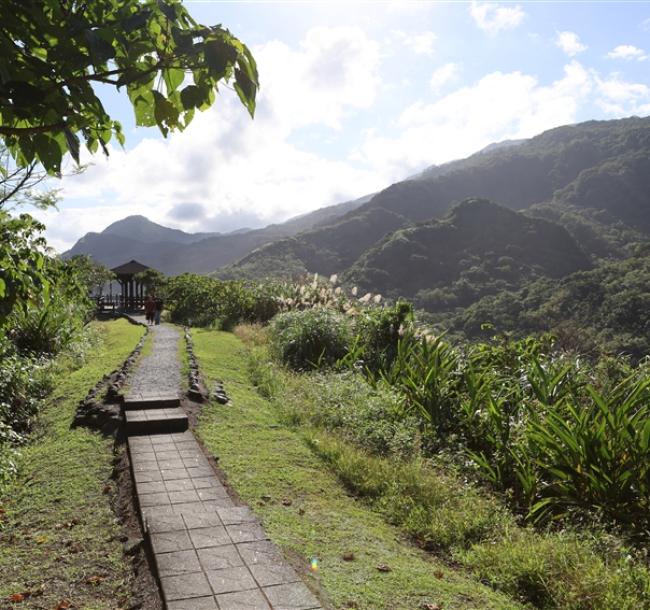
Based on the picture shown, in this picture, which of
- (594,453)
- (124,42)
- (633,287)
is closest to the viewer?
(124,42)

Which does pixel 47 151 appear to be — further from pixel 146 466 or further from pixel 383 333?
pixel 383 333

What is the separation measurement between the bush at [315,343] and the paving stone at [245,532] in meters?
6.87

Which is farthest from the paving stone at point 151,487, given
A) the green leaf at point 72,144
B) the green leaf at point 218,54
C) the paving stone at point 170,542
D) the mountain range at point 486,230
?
the mountain range at point 486,230

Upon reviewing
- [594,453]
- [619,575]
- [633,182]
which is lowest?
[619,575]

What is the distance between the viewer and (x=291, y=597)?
3055 millimetres

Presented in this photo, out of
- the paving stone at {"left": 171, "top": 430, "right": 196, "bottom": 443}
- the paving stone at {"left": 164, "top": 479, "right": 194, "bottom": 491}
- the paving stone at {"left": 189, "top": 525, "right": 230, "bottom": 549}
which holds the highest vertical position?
the paving stone at {"left": 189, "top": 525, "right": 230, "bottom": 549}

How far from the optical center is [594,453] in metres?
4.62

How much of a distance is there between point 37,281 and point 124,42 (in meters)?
0.98

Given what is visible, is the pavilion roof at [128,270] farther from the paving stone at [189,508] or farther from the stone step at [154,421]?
the paving stone at [189,508]

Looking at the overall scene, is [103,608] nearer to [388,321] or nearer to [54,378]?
[54,378]

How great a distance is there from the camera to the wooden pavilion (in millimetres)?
33562

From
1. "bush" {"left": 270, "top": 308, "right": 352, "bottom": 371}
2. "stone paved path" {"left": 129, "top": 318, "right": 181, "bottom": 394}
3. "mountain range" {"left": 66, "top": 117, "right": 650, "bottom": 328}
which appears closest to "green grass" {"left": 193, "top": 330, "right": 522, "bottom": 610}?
"stone paved path" {"left": 129, "top": 318, "right": 181, "bottom": 394}

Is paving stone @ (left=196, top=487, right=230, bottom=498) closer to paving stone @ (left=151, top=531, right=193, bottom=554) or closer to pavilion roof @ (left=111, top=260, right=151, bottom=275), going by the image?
paving stone @ (left=151, top=531, right=193, bottom=554)

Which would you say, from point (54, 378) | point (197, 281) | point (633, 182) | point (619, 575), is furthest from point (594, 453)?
point (633, 182)
